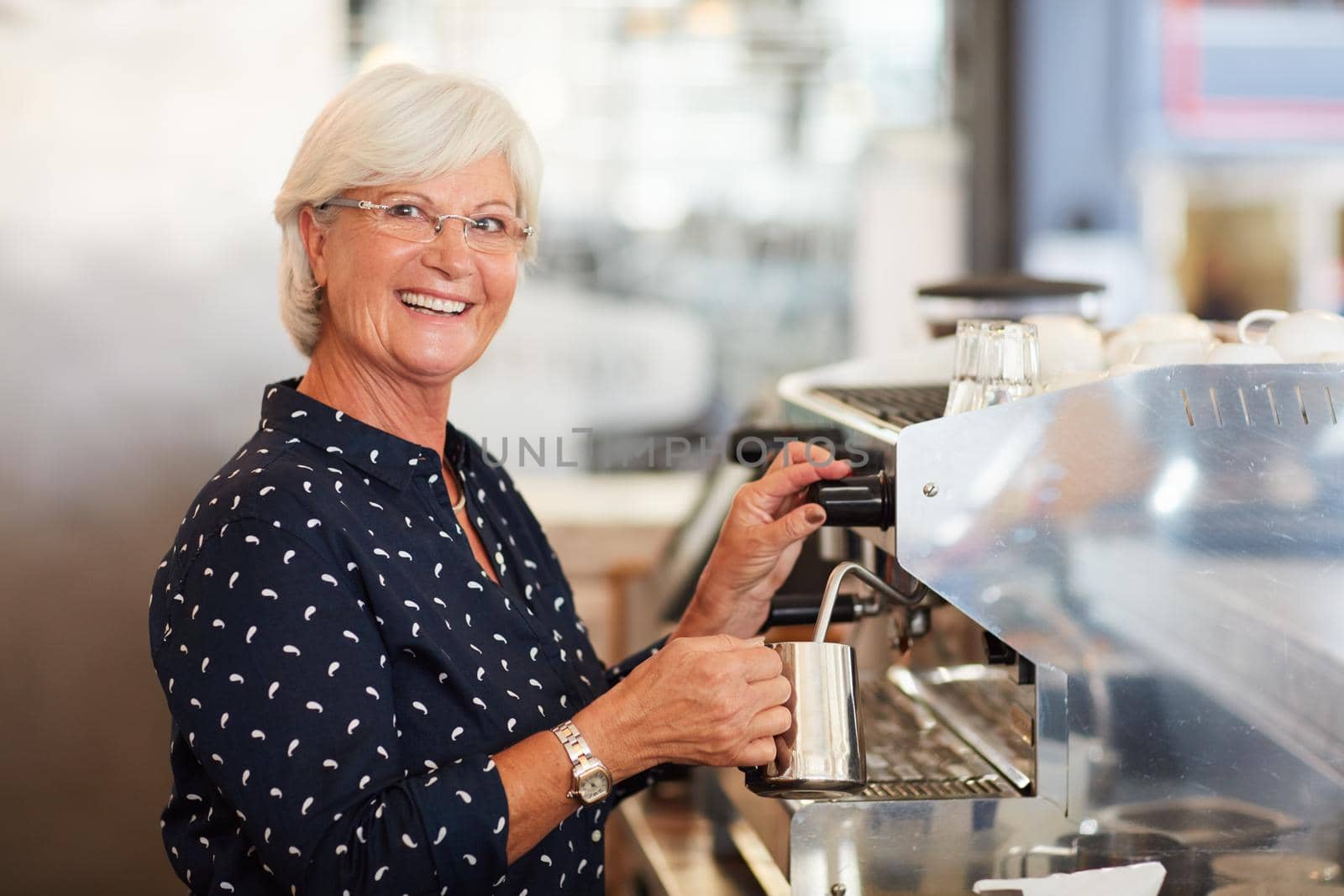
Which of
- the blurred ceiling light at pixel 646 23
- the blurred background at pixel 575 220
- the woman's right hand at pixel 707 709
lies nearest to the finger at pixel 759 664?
the woman's right hand at pixel 707 709

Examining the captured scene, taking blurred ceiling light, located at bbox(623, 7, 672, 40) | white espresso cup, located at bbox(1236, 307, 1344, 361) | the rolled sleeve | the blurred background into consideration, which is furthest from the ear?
blurred ceiling light, located at bbox(623, 7, 672, 40)

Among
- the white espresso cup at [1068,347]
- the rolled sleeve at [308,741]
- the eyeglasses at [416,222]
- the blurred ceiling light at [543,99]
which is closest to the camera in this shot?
the rolled sleeve at [308,741]

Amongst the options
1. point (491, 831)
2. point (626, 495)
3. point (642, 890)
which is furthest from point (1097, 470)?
point (626, 495)

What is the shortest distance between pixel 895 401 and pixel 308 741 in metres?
0.72

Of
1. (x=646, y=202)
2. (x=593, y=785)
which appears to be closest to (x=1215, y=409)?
(x=593, y=785)

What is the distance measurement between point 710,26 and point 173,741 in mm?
2500

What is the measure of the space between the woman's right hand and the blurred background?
192 centimetres

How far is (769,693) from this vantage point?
949 mm

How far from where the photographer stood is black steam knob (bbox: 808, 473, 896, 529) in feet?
3.28

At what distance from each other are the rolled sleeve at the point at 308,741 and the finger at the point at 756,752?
0.56 feet

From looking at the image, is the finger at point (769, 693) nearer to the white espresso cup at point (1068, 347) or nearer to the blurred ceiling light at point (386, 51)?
the white espresso cup at point (1068, 347)

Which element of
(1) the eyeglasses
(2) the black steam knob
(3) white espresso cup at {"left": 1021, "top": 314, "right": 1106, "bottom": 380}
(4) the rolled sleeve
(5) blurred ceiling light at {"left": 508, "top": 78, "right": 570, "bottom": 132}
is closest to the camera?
(4) the rolled sleeve

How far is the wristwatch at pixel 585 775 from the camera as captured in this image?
3.06 feet

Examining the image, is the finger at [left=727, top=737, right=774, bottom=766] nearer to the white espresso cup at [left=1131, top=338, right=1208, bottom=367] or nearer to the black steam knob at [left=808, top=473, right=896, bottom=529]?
the black steam knob at [left=808, top=473, right=896, bottom=529]
